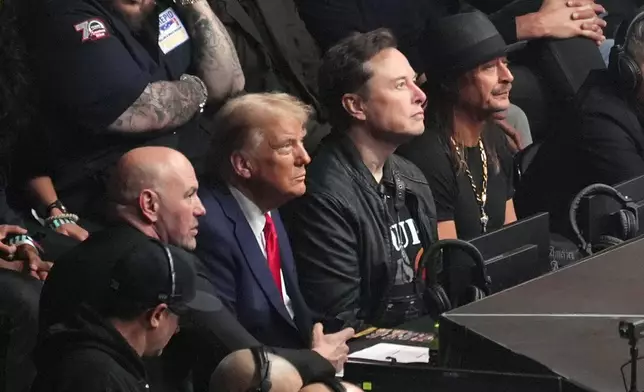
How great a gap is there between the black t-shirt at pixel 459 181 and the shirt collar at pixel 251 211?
0.88 meters

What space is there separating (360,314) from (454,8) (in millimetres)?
2073

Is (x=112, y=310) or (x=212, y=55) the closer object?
(x=112, y=310)

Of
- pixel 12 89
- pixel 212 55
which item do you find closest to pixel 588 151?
pixel 212 55

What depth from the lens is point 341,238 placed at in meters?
3.96

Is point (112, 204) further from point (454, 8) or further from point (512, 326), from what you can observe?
point (454, 8)

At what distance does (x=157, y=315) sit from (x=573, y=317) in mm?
787

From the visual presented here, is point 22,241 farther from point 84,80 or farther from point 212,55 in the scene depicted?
point 212,55

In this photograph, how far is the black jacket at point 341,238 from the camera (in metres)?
3.93

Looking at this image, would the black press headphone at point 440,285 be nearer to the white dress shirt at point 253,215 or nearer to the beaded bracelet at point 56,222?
the white dress shirt at point 253,215

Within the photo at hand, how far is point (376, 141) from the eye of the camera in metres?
4.15

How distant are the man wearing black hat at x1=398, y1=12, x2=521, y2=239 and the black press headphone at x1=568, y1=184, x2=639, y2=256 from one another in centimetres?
88

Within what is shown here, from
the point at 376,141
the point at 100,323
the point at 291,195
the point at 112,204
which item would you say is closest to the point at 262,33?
the point at 376,141

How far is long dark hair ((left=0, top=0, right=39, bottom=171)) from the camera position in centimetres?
375

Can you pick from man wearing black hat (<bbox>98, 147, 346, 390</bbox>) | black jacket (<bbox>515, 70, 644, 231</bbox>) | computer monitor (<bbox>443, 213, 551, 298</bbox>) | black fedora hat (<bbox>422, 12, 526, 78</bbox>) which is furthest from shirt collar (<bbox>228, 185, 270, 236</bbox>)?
black jacket (<bbox>515, 70, 644, 231</bbox>)
